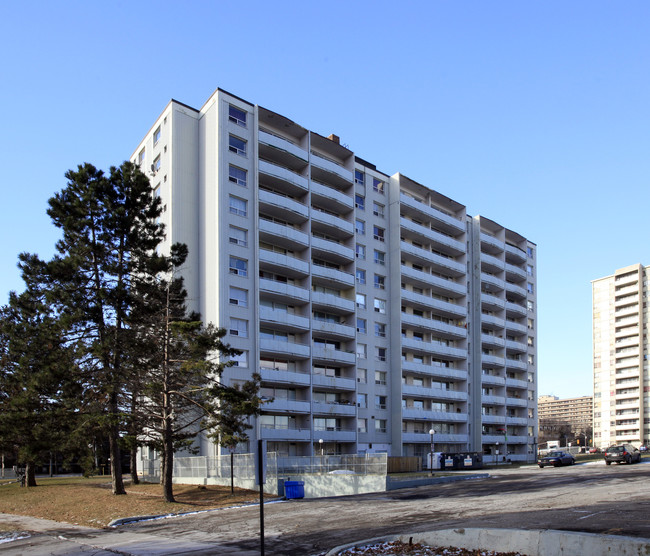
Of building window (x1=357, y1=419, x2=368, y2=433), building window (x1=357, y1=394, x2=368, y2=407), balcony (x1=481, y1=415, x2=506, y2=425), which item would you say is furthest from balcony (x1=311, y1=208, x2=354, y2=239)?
balcony (x1=481, y1=415, x2=506, y2=425)

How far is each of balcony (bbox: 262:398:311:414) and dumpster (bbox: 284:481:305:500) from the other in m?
17.5

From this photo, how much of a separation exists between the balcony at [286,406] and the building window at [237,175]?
17.7 metres

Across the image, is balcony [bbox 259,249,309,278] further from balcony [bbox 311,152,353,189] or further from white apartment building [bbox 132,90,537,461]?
balcony [bbox 311,152,353,189]

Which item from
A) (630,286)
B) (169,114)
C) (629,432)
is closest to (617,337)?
(630,286)

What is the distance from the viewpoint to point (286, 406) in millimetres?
49625

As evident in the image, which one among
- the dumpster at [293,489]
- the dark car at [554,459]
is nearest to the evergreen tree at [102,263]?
the dumpster at [293,489]

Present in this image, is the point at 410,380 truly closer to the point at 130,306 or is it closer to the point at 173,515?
the point at 130,306

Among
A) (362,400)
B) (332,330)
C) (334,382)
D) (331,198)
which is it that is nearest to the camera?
(334,382)

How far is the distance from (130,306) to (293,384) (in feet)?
69.3

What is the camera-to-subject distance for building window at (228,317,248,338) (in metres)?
47.6

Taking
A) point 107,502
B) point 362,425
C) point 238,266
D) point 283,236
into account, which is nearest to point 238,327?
point 238,266

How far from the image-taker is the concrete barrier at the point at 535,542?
9.89 m

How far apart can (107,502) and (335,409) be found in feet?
93.8

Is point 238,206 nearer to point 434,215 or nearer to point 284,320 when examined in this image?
point 284,320
